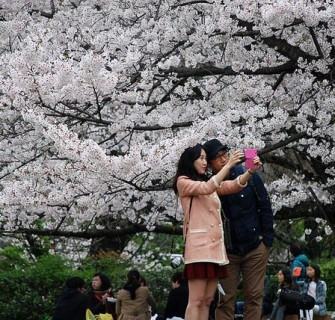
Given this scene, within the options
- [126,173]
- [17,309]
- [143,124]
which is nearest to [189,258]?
[126,173]

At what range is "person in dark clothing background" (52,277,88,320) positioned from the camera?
10.8 meters

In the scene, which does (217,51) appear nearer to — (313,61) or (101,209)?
(313,61)

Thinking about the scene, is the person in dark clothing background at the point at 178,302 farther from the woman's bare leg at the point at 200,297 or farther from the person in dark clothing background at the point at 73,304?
the woman's bare leg at the point at 200,297

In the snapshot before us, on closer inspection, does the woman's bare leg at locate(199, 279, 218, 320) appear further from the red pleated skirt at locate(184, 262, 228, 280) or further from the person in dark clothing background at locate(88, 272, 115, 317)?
the person in dark clothing background at locate(88, 272, 115, 317)

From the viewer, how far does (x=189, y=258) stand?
21.9 ft

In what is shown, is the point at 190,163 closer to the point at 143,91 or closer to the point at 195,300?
the point at 195,300

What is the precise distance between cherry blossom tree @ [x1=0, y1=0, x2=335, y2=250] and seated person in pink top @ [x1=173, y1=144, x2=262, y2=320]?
1014 millimetres

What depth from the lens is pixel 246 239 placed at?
23.5 ft

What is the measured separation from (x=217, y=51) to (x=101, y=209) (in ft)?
7.04

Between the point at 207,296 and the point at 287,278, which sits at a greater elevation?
the point at 287,278

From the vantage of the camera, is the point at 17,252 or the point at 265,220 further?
the point at 17,252

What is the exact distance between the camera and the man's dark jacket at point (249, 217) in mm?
7152

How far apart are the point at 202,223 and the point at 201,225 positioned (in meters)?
0.02

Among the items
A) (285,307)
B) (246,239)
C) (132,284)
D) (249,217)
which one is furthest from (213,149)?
(132,284)
